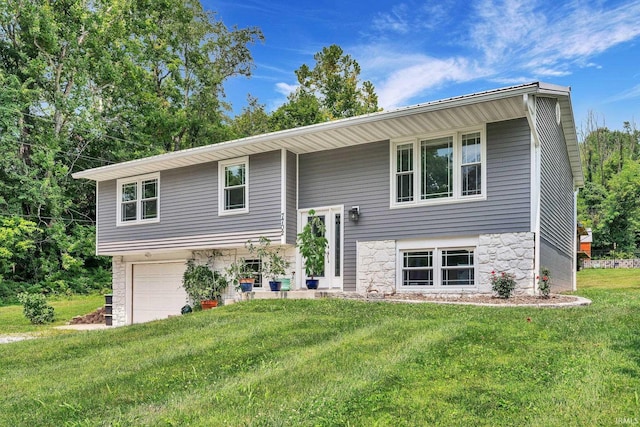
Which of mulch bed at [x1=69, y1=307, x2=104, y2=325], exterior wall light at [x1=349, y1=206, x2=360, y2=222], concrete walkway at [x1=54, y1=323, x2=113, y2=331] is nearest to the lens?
exterior wall light at [x1=349, y1=206, x2=360, y2=222]

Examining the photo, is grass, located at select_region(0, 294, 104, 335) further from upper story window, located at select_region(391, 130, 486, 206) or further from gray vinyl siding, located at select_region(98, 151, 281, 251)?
upper story window, located at select_region(391, 130, 486, 206)

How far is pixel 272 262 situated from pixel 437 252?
153 inches

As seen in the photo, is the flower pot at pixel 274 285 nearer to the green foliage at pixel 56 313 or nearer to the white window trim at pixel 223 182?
the white window trim at pixel 223 182

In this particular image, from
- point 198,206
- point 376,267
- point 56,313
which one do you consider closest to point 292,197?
point 376,267

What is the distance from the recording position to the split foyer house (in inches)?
404

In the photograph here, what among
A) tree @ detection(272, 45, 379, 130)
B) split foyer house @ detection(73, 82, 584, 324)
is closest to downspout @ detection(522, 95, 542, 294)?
split foyer house @ detection(73, 82, 584, 324)

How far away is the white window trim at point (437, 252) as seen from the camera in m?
10.6

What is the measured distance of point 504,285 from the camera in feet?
32.5

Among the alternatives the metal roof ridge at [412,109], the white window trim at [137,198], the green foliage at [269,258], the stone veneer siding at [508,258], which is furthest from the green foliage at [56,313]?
the stone veneer siding at [508,258]

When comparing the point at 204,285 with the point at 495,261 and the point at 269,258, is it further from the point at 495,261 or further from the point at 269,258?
the point at 495,261

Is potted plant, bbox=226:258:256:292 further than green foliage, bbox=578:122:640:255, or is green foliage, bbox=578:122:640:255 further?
green foliage, bbox=578:122:640:255

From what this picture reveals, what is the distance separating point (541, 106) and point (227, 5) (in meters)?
21.0

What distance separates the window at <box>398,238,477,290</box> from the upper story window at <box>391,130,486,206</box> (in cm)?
90

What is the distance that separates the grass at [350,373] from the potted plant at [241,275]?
13.9ft
